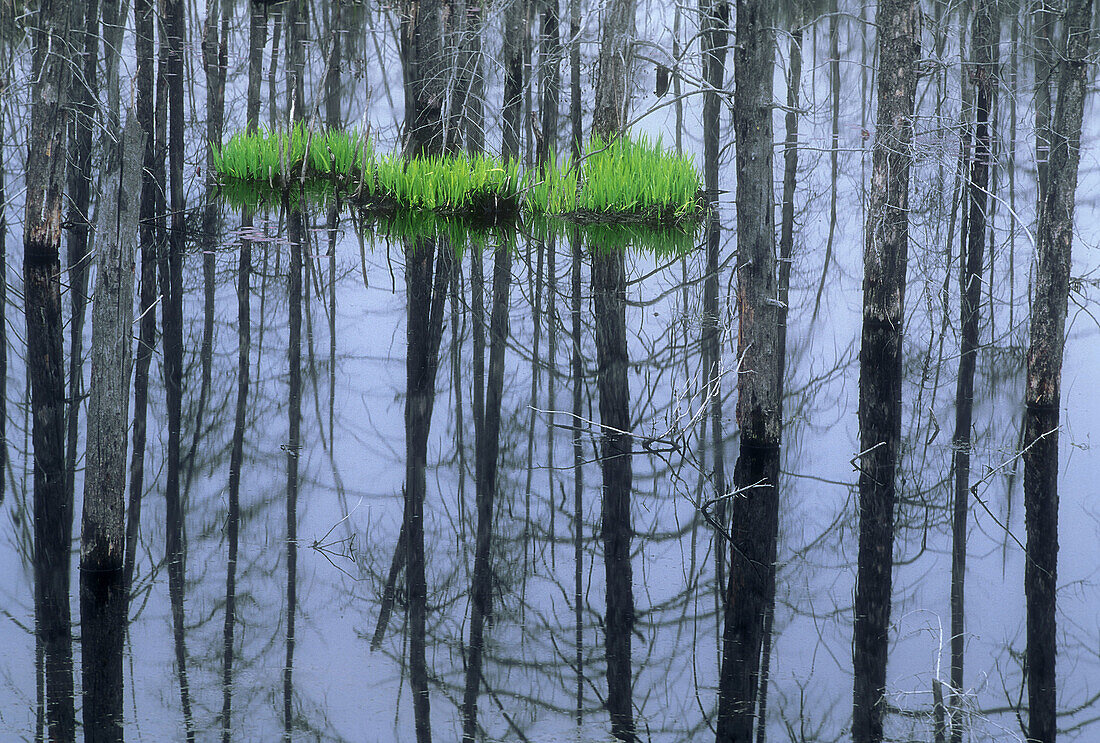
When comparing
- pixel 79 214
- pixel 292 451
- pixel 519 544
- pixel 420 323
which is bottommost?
pixel 519 544

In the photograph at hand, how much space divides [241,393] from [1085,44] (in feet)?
18.8

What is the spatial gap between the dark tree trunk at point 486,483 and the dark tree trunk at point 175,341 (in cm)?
93

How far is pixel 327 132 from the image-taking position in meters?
13.3

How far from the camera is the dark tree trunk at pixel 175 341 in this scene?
4.00 metres

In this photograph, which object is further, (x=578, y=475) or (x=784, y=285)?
(x=784, y=285)

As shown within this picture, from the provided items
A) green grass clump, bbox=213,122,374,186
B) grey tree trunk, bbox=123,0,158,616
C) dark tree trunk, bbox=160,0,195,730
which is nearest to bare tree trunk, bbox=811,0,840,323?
green grass clump, bbox=213,122,374,186

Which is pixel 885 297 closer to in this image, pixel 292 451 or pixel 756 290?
pixel 756 290

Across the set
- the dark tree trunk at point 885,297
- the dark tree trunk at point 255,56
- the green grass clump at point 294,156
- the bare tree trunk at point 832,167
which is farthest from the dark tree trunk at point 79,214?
the bare tree trunk at point 832,167

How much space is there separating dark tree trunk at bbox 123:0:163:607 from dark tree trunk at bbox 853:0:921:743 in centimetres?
338

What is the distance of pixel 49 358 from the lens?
7.77 m

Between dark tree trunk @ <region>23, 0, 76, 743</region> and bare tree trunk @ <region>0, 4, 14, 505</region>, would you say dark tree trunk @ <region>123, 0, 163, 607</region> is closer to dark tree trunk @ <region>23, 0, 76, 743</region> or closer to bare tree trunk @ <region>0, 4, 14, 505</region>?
dark tree trunk @ <region>23, 0, 76, 743</region>

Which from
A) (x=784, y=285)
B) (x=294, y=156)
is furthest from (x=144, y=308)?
(x=784, y=285)

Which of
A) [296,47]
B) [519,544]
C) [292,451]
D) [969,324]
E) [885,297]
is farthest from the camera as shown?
[296,47]

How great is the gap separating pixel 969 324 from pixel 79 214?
918 centimetres
